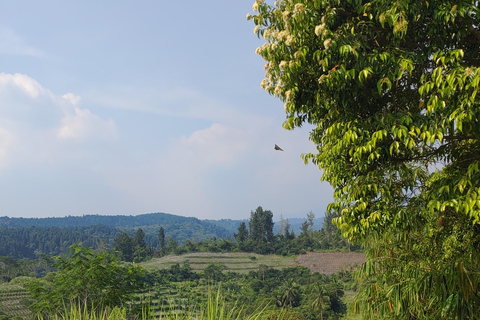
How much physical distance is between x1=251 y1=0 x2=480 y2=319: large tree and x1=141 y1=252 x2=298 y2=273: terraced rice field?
70.4 meters

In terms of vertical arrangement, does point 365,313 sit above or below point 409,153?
below

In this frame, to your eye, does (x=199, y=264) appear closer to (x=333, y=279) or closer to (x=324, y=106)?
(x=333, y=279)

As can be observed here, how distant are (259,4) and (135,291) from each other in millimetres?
8388

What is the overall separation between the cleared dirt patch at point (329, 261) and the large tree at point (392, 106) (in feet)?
212

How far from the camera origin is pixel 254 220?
337ft

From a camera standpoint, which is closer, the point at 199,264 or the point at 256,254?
the point at 199,264

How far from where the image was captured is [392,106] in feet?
15.7

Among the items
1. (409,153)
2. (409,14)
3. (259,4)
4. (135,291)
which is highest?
(259,4)

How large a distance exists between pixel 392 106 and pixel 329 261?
2943 inches

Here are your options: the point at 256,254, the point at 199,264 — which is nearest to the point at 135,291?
the point at 199,264

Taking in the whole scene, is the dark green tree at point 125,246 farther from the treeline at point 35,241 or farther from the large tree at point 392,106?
the large tree at point 392,106

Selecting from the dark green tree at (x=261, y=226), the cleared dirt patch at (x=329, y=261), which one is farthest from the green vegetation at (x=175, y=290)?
the dark green tree at (x=261, y=226)

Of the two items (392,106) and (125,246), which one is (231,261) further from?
(392,106)

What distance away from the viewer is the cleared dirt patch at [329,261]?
225 feet
